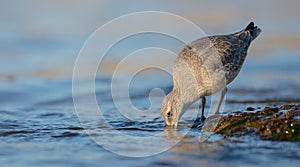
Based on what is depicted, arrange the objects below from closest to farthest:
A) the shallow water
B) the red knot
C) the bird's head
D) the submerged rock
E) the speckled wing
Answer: the shallow water, the submerged rock, the bird's head, the red knot, the speckled wing

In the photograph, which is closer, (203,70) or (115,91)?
(203,70)

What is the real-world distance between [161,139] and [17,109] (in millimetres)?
3069

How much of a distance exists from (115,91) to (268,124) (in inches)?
189

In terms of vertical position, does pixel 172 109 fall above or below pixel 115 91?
below

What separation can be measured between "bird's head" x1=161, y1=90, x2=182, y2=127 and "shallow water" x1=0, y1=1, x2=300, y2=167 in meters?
0.13

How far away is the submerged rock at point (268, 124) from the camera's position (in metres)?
6.84

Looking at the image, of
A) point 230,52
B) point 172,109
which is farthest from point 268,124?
point 230,52

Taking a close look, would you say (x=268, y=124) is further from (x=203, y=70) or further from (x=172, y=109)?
(x=203, y=70)

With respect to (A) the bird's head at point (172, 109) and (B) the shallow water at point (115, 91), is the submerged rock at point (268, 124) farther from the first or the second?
(A) the bird's head at point (172, 109)

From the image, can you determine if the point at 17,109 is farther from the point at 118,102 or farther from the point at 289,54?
the point at 289,54

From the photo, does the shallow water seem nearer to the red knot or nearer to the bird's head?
the bird's head

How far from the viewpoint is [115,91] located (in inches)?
450

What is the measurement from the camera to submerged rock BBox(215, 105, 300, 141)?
684cm

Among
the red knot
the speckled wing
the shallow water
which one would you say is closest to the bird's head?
the red knot
